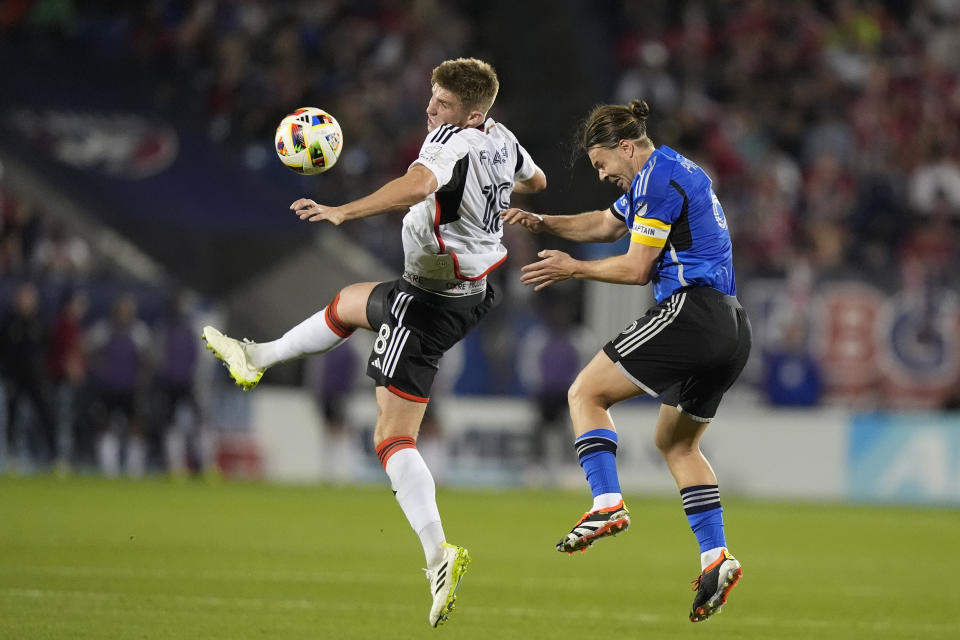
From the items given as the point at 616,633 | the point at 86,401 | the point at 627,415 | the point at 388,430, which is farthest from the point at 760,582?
the point at 86,401

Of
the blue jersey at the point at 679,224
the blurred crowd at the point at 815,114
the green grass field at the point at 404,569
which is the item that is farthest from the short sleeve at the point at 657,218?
the blurred crowd at the point at 815,114

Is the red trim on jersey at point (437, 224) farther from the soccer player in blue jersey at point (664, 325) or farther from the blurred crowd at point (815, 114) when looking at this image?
the blurred crowd at point (815, 114)

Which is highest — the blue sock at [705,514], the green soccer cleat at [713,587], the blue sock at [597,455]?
the blue sock at [597,455]

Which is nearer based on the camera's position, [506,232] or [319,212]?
[319,212]

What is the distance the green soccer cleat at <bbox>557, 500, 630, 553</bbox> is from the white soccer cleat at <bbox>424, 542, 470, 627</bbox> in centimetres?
47

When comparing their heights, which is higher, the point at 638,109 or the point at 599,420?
the point at 638,109

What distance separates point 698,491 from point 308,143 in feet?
8.40

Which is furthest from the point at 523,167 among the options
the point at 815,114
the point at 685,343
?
the point at 815,114

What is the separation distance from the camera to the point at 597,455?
22.6ft

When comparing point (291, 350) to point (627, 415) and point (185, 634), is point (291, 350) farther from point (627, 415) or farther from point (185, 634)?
point (627, 415)

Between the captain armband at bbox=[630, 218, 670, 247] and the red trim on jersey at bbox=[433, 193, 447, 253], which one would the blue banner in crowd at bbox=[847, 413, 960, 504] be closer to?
the captain armband at bbox=[630, 218, 670, 247]

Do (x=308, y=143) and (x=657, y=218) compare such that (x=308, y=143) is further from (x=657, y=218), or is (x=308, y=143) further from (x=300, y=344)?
(x=657, y=218)

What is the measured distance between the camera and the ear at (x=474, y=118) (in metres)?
6.91

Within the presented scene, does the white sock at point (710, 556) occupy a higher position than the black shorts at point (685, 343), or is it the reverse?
the black shorts at point (685, 343)
